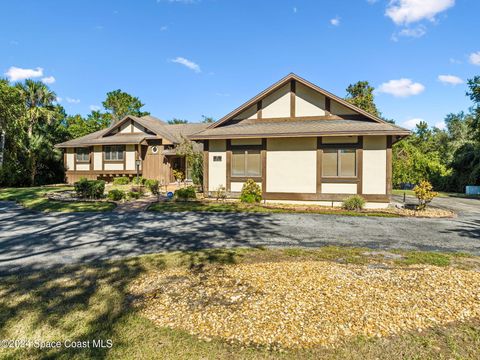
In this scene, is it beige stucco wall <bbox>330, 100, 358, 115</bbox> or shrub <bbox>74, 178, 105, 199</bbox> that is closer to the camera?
beige stucco wall <bbox>330, 100, 358, 115</bbox>

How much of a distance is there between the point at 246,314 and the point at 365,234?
613 cm

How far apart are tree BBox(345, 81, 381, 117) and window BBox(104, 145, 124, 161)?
83.0ft

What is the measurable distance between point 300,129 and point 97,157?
20.3 m

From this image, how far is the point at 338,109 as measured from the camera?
15406mm

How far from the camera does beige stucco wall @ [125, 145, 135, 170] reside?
24.7 metres

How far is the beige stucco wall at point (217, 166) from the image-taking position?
52.4 feet

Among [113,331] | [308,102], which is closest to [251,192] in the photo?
[308,102]

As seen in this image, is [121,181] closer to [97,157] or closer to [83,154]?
[97,157]

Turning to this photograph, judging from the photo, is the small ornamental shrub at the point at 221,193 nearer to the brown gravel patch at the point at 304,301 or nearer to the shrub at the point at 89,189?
the shrub at the point at 89,189

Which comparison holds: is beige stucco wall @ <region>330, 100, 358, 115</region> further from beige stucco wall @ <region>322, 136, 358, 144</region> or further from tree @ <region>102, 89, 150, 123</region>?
tree @ <region>102, 89, 150, 123</region>

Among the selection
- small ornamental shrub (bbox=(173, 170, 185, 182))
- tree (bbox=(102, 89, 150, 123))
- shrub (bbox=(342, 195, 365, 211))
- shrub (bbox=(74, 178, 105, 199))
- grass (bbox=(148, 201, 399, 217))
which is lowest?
grass (bbox=(148, 201, 399, 217))

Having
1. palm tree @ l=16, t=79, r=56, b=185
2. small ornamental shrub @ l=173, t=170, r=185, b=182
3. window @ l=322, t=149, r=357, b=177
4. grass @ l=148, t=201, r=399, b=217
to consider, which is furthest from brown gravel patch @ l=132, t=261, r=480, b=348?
palm tree @ l=16, t=79, r=56, b=185

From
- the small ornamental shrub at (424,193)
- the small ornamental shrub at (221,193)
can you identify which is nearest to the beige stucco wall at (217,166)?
the small ornamental shrub at (221,193)

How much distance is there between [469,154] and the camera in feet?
89.0
